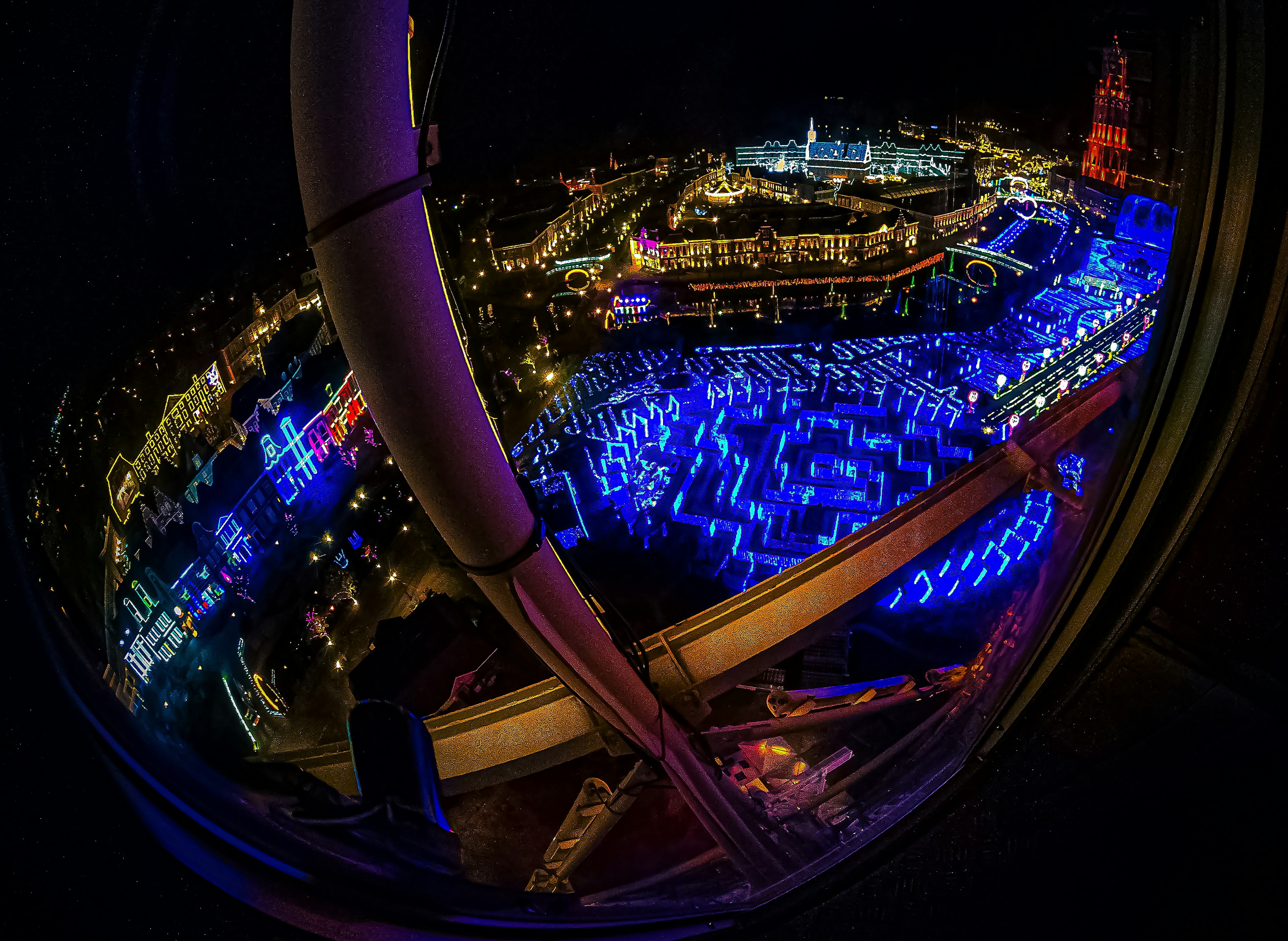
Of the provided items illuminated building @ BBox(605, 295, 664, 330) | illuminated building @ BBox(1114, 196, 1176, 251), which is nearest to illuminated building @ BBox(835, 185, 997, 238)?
illuminated building @ BBox(1114, 196, 1176, 251)

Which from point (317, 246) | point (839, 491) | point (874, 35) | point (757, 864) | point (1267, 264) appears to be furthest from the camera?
point (839, 491)

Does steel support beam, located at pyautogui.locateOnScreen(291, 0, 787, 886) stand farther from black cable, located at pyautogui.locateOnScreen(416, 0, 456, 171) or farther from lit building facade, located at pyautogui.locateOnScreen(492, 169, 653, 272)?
lit building facade, located at pyautogui.locateOnScreen(492, 169, 653, 272)

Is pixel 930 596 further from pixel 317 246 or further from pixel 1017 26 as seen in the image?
pixel 317 246

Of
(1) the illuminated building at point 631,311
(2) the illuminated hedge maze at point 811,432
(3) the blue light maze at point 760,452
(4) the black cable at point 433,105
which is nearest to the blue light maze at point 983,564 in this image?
(2) the illuminated hedge maze at point 811,432

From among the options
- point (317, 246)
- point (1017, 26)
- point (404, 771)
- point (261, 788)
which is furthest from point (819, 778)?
point (1017, 26)

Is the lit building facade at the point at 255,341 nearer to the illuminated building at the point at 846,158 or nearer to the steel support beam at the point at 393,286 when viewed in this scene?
the steel support beam at the point at 393,286

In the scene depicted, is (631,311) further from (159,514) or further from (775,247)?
(159,514)

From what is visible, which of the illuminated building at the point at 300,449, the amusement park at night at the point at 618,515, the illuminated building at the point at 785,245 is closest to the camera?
the amusement park at night at the point at 618,515
